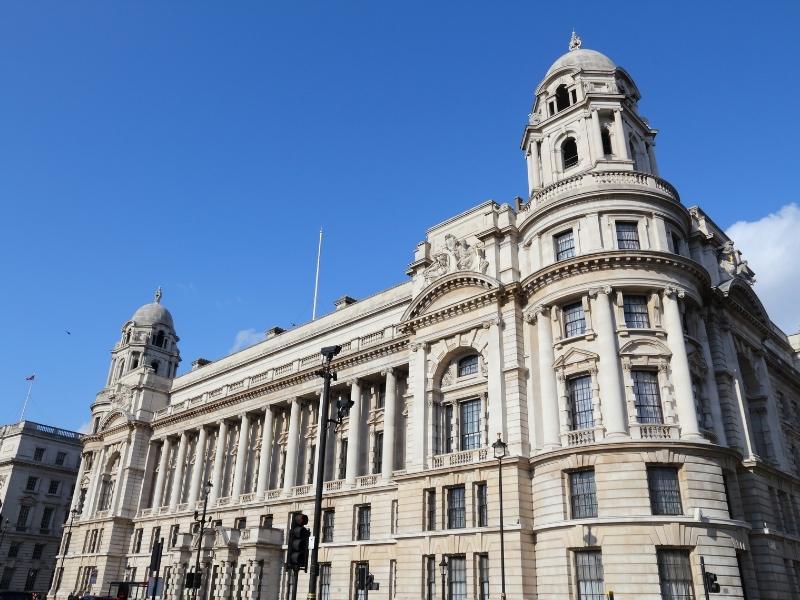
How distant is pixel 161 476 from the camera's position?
67.6 m

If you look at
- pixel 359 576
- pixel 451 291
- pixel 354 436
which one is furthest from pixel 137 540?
pixel 451 291

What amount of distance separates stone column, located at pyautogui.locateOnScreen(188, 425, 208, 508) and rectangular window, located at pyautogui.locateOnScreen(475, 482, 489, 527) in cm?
3436

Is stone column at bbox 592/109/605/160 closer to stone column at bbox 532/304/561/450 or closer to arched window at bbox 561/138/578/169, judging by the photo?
arched window at bbox 561/138/578/169

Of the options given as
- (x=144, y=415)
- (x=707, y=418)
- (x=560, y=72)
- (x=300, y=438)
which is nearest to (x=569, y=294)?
(x=707, y=418)

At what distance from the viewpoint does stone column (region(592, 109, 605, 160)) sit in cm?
4388

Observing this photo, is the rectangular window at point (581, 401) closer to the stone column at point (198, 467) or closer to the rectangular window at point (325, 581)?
the rectangular window at point (325, 581)

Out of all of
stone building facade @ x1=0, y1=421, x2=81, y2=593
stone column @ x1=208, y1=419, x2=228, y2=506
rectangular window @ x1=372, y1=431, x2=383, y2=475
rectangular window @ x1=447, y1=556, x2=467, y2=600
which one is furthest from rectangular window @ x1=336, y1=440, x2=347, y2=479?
stone building facade @ x1=0, y1=421, x2=81, y2=593

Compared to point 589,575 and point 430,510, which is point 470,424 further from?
point 589,575

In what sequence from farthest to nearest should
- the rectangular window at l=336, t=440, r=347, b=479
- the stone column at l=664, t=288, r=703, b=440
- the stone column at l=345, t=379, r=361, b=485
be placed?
1. the rectangular window at l=336, t=440, r=347, b=479
2. the stone column at l=345, t=379, r=361, b=485
3. the stone column at l=664, t=288, r=703, b=440

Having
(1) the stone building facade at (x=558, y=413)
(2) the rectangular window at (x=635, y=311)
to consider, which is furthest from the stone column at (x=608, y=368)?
(2) the rectangular window at (x=635, y=311)

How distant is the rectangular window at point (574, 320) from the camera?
36.9m

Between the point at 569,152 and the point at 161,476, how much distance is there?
51009 millimetres

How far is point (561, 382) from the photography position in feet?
119

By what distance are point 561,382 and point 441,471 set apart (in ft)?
28.9
